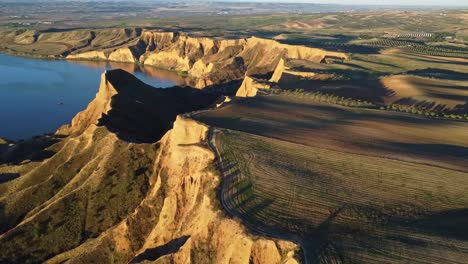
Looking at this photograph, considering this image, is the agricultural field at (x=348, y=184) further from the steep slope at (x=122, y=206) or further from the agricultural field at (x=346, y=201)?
the steep slope at (x=122, y=206)

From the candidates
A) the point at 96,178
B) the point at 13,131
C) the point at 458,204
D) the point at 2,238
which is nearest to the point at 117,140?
the point at 96,178

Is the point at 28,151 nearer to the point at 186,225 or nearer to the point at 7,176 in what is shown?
the point at 7,176

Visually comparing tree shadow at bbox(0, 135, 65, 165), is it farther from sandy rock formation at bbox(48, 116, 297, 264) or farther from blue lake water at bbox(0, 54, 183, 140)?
sandy rock formation at bbox(48, 116, 297, 264)

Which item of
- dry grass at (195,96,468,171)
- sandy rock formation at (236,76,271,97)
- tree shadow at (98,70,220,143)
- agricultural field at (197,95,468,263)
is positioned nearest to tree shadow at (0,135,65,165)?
tree shadow at (98,70,220,143)

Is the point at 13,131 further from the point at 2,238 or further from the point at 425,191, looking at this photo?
the point at 425,191

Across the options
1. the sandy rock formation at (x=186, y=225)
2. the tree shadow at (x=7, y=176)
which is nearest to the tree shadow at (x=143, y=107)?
the tree shadow at (x=7, y=176)

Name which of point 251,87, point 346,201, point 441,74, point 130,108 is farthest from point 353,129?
point 441,74
